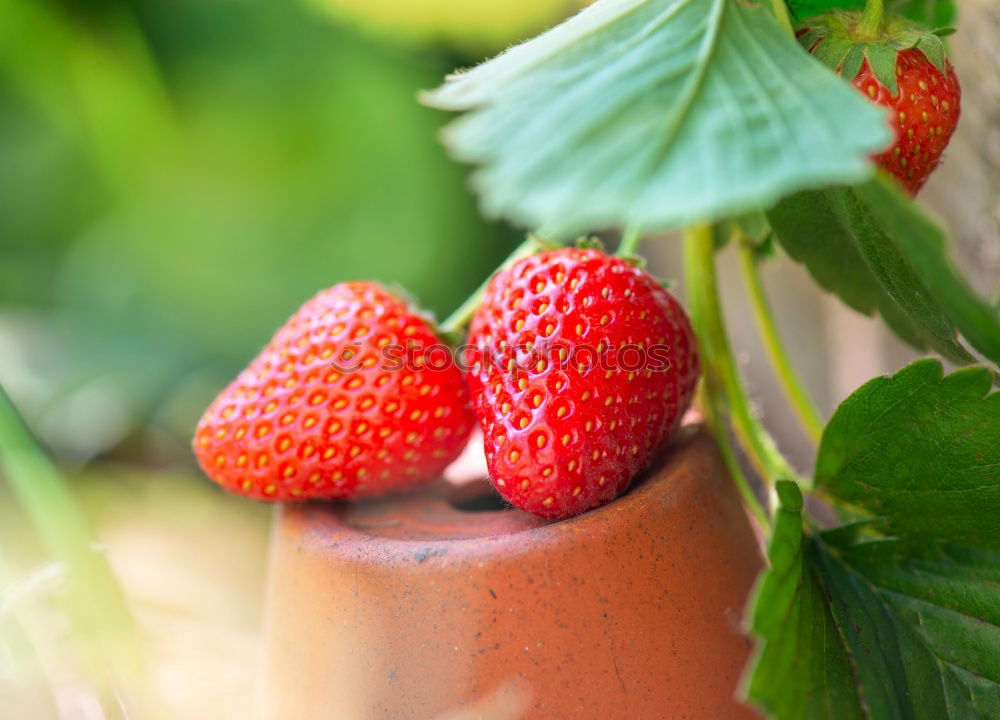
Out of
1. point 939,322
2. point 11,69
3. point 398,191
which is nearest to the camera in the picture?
point 939,322

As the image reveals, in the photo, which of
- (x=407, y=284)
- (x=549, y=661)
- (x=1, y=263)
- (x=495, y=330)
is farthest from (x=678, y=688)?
(x=1, y=263)

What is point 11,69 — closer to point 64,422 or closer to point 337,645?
point 64,422

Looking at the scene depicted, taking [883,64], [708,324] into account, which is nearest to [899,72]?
[883,64]

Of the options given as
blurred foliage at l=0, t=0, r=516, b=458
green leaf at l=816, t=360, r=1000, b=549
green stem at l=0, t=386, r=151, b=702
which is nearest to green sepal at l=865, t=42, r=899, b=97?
green leaf at l=816, t=360, r=1000, b=549

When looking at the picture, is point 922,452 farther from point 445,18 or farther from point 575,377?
point 445,18

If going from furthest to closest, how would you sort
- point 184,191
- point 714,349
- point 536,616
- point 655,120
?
point 184,191
point 714,349
point 536,616
point 655,120

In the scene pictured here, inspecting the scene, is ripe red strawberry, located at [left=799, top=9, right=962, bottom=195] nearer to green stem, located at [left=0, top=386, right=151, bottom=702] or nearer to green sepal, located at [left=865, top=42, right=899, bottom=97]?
green sepal, located at [left=865, top=42, right=899, bottom=97]

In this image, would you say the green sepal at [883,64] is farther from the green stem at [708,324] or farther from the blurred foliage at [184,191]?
the blurred foliage at [184,191]
